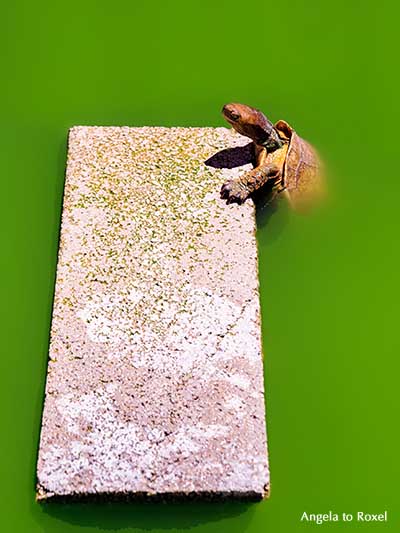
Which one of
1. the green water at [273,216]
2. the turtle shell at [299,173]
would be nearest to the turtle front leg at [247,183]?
the turtle shell at [299,173]

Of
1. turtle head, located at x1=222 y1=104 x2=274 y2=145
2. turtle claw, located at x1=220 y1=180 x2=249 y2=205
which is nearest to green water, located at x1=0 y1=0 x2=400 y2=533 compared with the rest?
turtle claw, located at x1=220 y1=180 x2=249 y2=205

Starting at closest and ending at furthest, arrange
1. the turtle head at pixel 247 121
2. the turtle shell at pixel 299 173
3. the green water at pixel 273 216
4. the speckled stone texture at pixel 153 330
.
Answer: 1. the speckled stone texture at pixel 153 330
2. the green water at pixel 273 216
3. the turtle head at pixel 247 121
4. the turtle shell at pixel 299 173

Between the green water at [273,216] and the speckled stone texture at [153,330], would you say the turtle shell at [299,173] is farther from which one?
the speckled stone texture at [153,330]

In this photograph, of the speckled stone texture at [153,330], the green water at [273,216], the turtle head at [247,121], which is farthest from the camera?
the turtle head at [247,121]

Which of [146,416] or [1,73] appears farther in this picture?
[1,73]

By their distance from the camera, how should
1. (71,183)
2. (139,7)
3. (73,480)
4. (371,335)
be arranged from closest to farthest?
1. (73,480)
2. (371,335)
3. (71,183)
4. (139,7)

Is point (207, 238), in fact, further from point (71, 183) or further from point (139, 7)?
point (139, 7)

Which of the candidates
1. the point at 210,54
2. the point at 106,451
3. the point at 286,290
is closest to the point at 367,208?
the point at 286,290
